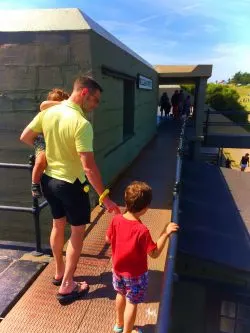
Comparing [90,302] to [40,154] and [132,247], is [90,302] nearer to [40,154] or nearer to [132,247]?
[132,247]

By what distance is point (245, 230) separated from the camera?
23.2 feet

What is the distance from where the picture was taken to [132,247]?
7.52 ft

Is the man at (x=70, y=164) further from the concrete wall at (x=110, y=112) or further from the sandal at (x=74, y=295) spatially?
the concrete wall at (x=110, y=112)

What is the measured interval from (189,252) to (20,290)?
339cm

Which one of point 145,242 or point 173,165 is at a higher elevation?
point 145,242

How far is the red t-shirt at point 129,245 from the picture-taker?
90.0 inches

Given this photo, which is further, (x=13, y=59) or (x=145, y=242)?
(x=13, y=59)

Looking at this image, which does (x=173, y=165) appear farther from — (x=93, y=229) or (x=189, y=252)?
(x=93, y=229)

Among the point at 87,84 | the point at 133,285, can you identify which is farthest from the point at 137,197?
the point at 87,84

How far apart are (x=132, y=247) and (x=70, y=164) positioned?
872 mm

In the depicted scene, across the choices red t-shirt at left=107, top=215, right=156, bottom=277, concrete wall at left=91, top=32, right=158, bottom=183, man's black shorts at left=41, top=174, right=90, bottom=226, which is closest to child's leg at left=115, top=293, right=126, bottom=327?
red t-shirt at left=107, top=215, right=156, bottom=277

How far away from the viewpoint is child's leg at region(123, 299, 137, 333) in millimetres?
2432

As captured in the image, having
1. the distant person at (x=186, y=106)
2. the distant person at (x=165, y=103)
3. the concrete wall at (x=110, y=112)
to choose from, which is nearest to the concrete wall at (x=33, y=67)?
the concrete wall at (x=110, y=112)

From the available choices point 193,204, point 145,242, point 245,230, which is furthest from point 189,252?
point 145,242
